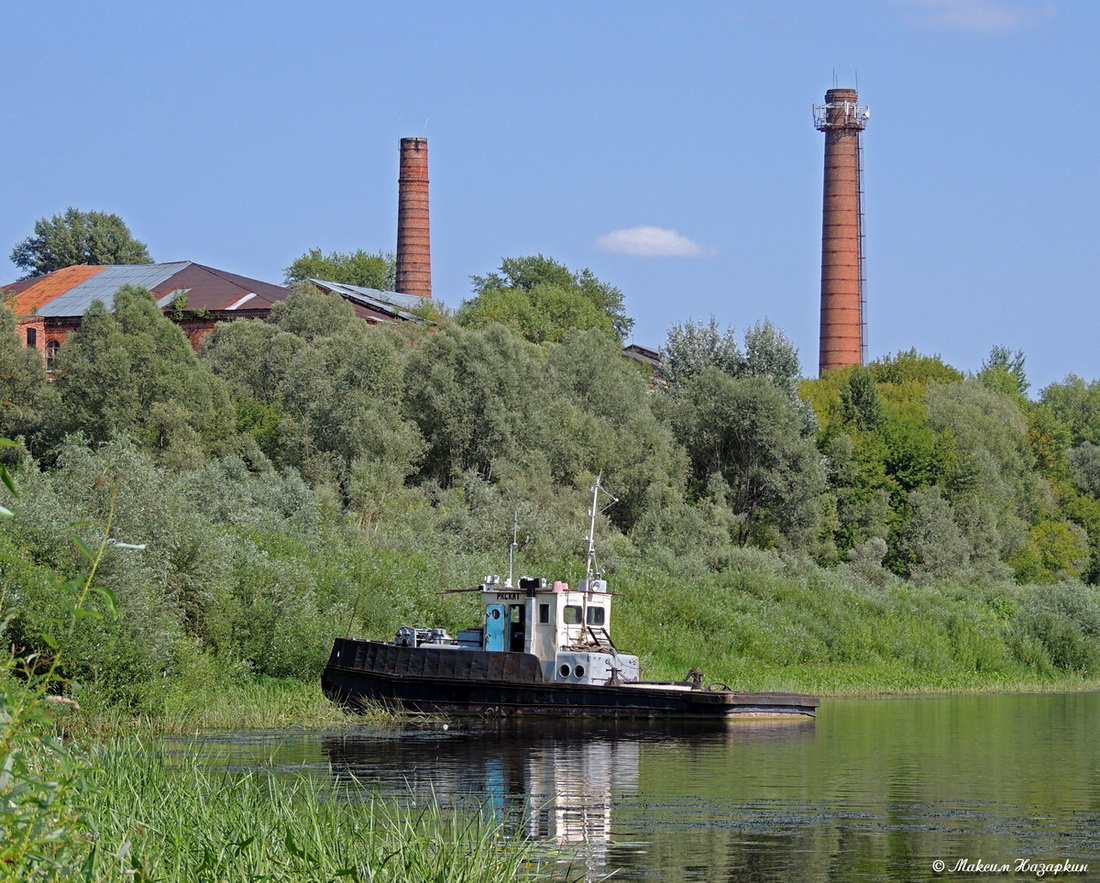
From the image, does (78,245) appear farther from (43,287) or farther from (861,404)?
(861,404)

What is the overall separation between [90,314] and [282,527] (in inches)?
771

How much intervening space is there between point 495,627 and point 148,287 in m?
47.5

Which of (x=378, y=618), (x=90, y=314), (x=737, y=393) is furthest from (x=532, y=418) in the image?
(x=378, y=618)

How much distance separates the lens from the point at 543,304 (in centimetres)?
8931

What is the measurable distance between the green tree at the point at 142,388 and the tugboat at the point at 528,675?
66.8ft

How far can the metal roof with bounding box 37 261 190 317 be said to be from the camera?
232 ft

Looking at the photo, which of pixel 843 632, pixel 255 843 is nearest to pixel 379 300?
pixel 843 632

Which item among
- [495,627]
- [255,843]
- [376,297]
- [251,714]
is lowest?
[251,714]

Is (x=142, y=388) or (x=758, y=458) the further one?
(x=758, y=458)

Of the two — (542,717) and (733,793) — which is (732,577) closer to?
(542,717)

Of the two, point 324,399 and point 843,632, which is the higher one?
point 324,399

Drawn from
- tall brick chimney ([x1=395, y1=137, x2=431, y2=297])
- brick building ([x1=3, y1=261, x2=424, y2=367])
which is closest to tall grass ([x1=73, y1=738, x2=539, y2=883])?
brick building ([x1=3, y1=261, x2=424, y2=367])

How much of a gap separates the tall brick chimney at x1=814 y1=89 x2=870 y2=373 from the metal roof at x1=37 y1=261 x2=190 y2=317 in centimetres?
3386

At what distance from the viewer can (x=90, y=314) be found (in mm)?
53125
